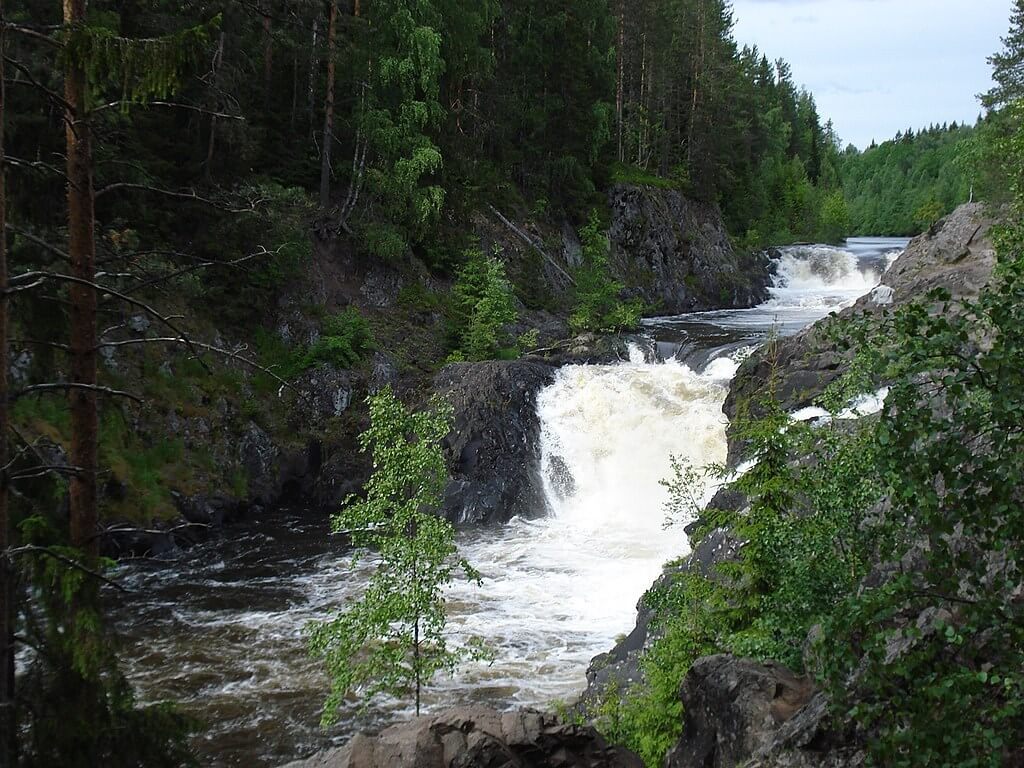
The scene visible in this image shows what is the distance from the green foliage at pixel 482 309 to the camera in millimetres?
23391

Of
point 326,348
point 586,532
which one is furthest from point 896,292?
point 326,348

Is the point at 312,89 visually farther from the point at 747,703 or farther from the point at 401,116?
the point at 747,703

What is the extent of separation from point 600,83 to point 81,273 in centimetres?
3663

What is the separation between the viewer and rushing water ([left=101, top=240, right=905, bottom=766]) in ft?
35.6

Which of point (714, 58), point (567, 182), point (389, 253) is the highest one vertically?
point (714, 58)

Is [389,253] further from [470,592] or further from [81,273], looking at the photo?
[81,273]

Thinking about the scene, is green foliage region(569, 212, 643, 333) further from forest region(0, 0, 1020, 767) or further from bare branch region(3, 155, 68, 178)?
bare branch region(3, 155, 68, 178)

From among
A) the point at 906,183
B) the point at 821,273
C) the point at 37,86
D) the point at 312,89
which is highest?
the point at 906,183

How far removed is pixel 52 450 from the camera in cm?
1383

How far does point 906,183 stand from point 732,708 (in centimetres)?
12897

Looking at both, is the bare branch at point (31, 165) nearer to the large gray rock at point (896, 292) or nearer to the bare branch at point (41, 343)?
the bare branch at point (41, 343)

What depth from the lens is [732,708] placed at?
21.5 ft

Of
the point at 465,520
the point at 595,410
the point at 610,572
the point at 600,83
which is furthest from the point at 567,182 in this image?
the point at 610,572

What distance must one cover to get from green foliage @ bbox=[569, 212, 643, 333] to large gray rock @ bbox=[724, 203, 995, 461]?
7935 mm
